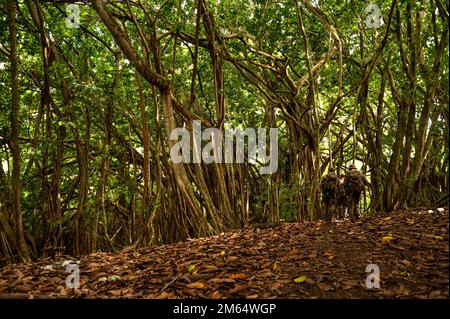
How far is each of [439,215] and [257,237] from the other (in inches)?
69.6

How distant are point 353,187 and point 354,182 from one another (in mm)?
58

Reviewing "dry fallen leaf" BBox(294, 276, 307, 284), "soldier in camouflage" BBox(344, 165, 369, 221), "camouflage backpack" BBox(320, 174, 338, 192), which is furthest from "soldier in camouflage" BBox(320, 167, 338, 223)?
"dry fallen leaf" BBox(294, 276, 307, 284)

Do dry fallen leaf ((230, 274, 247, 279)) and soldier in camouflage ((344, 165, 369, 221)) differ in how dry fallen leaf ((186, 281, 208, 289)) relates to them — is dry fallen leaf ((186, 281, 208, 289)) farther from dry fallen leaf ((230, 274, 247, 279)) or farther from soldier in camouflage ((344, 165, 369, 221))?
soldier in camouflage ((344, 165, 369, 221))

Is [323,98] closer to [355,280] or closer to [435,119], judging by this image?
[435,119]

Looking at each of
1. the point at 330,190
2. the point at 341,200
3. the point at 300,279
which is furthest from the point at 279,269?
the point at 341,200

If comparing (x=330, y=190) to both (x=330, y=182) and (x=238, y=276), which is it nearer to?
(x=330, y=182)

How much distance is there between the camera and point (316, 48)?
6.99 meters

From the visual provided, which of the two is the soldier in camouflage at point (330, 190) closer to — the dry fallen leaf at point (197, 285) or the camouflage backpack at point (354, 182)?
the camouflage backpack at point (354, 182)

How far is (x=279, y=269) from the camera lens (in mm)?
2756

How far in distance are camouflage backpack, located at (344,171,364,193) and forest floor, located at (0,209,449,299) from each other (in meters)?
0.56
